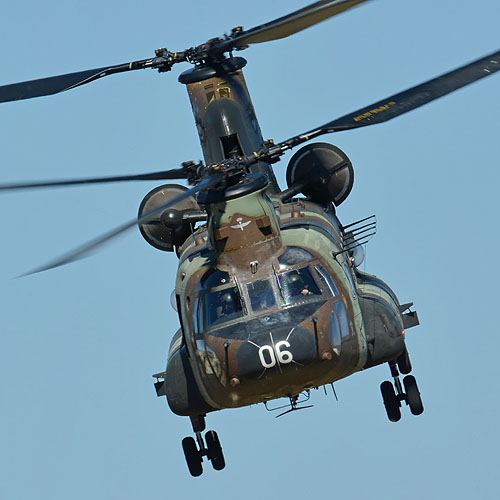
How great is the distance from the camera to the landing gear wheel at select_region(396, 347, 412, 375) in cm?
3234

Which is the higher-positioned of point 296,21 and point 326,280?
point 296,21

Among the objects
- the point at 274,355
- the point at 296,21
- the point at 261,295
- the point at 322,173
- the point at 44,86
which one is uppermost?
the point at 44,86

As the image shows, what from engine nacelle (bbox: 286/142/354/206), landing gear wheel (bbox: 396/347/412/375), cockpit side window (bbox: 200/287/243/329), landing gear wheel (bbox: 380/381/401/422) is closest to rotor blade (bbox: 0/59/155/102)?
engine nacelle (bbox: 286/142/354/206)

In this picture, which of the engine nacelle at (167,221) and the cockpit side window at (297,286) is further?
the engine nacelle at (167,221)

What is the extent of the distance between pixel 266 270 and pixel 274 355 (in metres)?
2.21

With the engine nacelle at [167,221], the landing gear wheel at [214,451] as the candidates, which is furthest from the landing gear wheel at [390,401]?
the engine nacelle at [167,221]

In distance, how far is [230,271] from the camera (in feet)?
93.6

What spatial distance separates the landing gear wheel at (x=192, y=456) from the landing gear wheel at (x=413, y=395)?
529cm

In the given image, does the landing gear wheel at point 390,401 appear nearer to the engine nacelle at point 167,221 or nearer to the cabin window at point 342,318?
the cabin window at point 342,318

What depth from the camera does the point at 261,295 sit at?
91.5 ft

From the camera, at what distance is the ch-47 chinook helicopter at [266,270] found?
27297 mm

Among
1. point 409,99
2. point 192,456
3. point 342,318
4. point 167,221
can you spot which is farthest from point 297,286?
point 192,456

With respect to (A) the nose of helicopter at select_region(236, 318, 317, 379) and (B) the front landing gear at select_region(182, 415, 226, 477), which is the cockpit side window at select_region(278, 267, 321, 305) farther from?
(B) the front landing gear at select_region(182, 415, 226, 477)

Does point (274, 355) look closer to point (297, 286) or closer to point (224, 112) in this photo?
point (297, 286)
